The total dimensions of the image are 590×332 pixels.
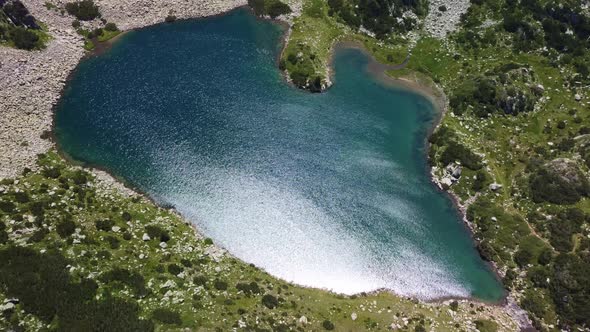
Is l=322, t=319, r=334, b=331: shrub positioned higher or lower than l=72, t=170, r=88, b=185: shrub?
higher

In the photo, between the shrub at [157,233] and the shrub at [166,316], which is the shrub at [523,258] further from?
the shrub at [157,233]

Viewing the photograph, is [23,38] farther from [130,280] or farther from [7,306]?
[7,306]

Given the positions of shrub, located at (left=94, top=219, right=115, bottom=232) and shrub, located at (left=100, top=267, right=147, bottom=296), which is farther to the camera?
shrub, located at (left=94, top=219, right=115, bottom=232)

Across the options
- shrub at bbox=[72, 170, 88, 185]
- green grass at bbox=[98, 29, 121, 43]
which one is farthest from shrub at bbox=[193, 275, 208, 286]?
green grass at bbox=[98, 29, 121, 43]

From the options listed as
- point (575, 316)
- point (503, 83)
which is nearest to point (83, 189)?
point (575, 316)

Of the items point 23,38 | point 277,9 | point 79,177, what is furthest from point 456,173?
point 23,38

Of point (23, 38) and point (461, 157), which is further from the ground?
point (461, 157)

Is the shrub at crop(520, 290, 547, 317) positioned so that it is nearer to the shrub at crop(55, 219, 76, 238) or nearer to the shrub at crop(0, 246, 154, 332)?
the shrub at crop(0, 246, 154, 332)
